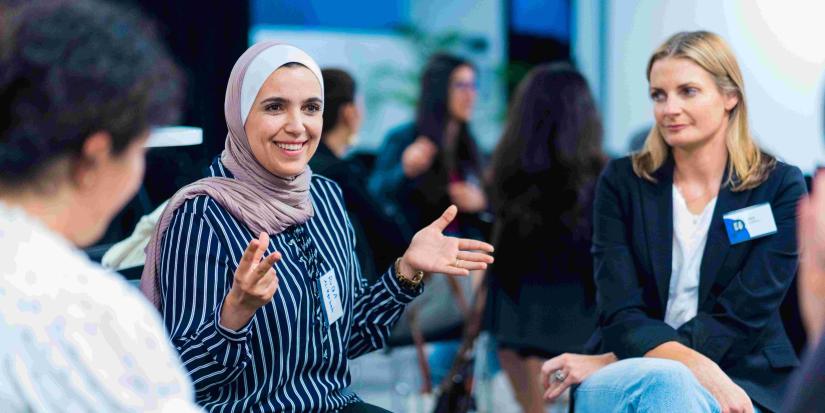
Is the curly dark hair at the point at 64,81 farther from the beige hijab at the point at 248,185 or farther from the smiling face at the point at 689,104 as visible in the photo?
the smiling face at the point at 689,104

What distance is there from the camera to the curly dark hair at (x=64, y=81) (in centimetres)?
117

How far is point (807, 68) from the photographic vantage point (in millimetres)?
5352

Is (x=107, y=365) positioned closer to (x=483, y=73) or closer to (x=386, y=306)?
(x=386, y=306)

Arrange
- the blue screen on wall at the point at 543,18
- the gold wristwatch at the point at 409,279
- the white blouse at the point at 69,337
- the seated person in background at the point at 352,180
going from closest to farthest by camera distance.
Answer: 1. the white blouse at the point at 69,337
2. the gold wristwatch at the point at 409,279
3. the seated person in background at the point at 352,180
4. the blue screen on wall at the point at 543,18

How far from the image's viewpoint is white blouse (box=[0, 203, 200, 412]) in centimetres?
112

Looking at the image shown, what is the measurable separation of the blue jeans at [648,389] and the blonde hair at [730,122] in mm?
578

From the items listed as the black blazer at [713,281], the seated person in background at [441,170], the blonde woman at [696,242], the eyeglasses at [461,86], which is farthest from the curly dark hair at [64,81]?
the eyeglasses at [461,86]

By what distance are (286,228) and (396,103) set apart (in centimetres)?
597

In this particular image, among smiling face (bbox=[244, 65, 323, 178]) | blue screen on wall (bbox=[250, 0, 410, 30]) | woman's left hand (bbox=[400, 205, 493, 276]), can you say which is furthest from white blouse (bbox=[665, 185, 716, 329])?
blue screen on wall (bbox=[250, 0, 410, 30])

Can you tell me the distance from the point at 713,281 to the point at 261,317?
45.9 inches

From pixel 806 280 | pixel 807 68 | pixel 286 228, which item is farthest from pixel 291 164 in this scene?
pixel 807 68

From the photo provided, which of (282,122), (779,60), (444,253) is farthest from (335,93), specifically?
(779,60)

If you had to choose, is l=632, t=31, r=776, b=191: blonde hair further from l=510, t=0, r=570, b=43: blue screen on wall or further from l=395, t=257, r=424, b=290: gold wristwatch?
l=510, t=0, r=570, b=43: blue screen on wall

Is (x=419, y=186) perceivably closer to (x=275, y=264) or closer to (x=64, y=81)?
(x=275, y=264)
